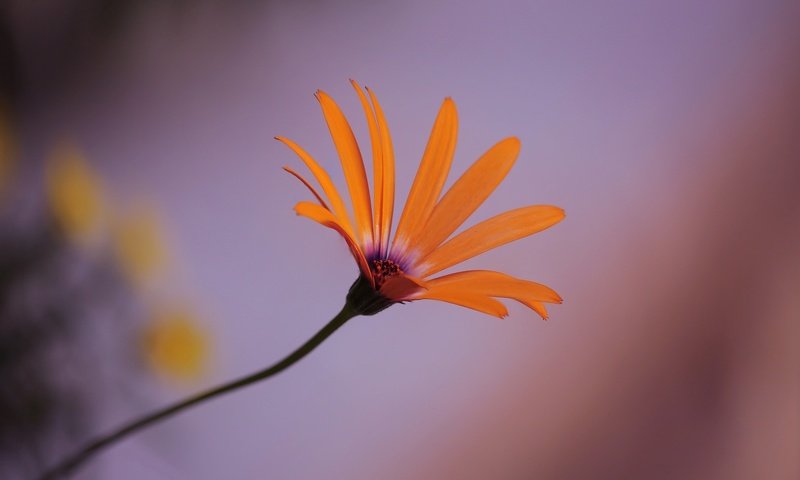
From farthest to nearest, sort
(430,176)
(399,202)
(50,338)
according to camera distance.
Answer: (399,202) → (50,338) → (430,176)

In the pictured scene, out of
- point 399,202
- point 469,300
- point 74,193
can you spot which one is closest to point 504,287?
point 469,300

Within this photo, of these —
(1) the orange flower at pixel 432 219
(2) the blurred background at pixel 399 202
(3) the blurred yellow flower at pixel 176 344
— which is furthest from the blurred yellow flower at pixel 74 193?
(1) the orange flower at pixel 432 219

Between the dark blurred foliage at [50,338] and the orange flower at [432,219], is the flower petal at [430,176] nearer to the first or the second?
the orange flower at [432,219]

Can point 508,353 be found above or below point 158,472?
above

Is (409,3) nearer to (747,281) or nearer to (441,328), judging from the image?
(441,328)

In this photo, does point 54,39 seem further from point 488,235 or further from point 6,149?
point 488,235

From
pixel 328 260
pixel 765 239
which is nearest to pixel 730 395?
pixel 765 239
